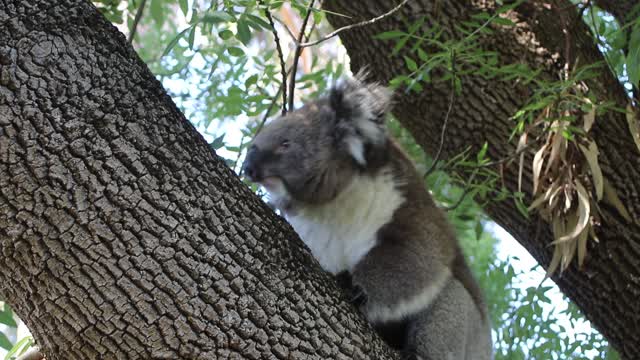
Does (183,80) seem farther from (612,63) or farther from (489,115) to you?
(612,63)

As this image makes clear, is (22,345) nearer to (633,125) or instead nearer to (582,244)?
(582,244)

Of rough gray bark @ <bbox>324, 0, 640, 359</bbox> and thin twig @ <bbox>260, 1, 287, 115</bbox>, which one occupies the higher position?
thin twig @ <bbox>260, 1, 287, 115</bbox>

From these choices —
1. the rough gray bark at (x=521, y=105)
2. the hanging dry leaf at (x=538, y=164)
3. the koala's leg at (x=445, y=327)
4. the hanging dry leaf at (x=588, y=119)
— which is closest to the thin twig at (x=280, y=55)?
the rough gray bark at (x=521, y=105)

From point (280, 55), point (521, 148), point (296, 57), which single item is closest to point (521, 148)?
point (521, 148)

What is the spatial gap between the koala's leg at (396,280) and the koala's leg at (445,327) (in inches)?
2.7

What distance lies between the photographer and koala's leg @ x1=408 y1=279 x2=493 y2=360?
10.8 feet

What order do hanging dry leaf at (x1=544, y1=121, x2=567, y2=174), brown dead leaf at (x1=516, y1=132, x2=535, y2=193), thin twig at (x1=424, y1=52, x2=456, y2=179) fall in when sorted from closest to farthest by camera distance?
thin twig at (x1=424, y1=52, x2=456, y2=179) < hanging dry leaf at (x1=544, y1=121, x2=567, y2=174) < brown dead leaf at (x1=516, y1=132, x2=535, y2=193)

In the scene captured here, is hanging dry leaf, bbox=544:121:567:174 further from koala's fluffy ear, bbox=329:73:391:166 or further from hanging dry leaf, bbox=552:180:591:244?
koala's fluffy ear, bbox=329:73:391:166

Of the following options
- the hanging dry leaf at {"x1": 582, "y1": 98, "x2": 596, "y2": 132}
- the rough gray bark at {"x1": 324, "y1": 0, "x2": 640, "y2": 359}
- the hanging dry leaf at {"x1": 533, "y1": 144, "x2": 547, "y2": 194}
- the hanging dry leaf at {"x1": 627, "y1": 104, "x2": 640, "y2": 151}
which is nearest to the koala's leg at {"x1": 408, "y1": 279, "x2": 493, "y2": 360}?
the hanging dry leaf at {"x1": 533, "y1": 144, "x2": 547, "y2": 194}

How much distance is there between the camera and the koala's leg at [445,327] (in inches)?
130

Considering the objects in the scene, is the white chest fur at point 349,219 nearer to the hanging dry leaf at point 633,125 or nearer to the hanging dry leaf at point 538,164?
the hanging dry leaf at point 538,164

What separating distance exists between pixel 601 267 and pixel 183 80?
2549 mm

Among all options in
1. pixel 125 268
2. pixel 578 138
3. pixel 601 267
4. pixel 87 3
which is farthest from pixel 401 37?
pixel 125 268

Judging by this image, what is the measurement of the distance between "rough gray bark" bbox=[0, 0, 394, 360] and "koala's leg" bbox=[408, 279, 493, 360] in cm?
84
